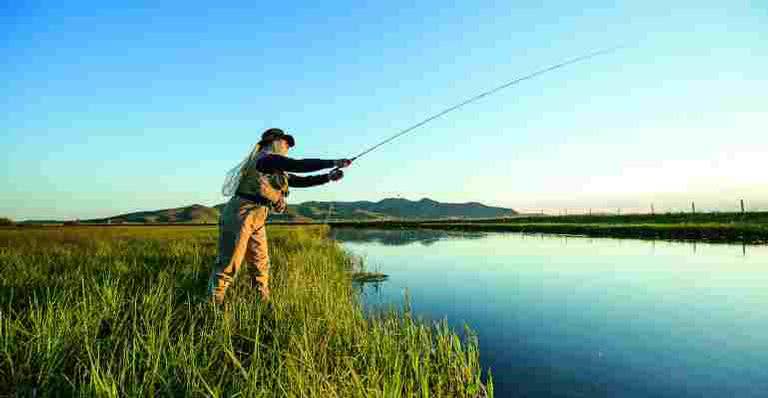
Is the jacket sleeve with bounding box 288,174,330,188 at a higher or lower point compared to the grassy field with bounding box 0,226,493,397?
higher

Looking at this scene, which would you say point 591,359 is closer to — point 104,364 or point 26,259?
point 104,364

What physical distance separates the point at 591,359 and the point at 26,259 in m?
10.8

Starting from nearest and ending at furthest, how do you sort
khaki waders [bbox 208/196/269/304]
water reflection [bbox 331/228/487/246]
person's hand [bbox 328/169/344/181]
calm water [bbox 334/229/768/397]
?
calm water [bbox 334/229/768/397], khaki waders [bbox 208/196/269/304], person's hand [bbox 328/169/344/181], water reflection [bbox 331/228/487/246]

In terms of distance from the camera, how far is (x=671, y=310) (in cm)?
814

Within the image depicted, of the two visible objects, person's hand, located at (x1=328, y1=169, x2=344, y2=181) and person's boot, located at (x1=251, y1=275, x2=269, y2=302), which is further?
person's hand, located at (x1=328, y1=169, x2=344, y2=181)

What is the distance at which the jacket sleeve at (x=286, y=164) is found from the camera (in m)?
5.14

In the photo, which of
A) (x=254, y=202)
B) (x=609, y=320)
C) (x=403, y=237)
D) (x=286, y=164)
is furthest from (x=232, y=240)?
(x=403, y=237)

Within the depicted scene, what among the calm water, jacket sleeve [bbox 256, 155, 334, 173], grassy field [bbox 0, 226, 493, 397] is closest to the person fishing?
jacket sleeve [bbox 256, 155, 334, 173]

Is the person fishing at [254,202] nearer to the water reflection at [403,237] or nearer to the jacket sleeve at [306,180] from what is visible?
the jacket sleeve at [306,180]

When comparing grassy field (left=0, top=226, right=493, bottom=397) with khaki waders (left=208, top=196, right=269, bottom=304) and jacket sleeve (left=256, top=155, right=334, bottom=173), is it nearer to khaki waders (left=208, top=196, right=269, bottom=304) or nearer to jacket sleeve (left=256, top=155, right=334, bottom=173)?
khaki waders (left=208, top=196, right=269, bottom=304)

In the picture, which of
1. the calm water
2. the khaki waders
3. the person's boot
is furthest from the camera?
the person's boot

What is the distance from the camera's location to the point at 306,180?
21.0ft

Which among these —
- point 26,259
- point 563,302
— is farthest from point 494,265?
point 26,259

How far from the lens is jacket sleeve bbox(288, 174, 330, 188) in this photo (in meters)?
6.33
